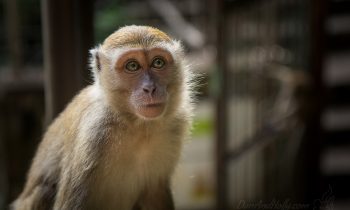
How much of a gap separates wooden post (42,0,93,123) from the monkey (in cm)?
10

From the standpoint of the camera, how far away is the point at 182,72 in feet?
11.8

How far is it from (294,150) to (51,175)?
10.6ft

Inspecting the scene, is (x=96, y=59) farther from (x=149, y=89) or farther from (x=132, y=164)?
(x=132, y=164)

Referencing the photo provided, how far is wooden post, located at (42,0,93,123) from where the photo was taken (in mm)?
3635

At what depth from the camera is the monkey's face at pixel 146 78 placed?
324cm

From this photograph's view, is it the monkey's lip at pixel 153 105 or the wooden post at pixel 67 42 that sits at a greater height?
the wooden post at pixel 67 42

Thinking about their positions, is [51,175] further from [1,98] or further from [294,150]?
[1,98]

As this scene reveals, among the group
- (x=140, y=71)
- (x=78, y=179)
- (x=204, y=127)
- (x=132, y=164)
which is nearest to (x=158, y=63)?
(x=140, y=71)

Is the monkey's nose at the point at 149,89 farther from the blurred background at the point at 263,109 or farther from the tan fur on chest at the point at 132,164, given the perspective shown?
the blurred background at the point at 263,109

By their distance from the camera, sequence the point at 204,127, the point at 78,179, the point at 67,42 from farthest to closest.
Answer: the point at 204,127, the point at 67,42, the point at 78,179

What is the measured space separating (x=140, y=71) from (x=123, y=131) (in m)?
0.34

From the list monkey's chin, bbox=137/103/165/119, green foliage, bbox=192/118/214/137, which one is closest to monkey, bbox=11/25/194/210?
monkey's chin, bbox=137/103/165/119

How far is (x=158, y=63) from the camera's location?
3.38 m

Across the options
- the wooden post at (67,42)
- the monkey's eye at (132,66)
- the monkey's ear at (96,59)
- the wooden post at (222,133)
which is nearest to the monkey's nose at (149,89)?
the monkey's eye at (132,66)
